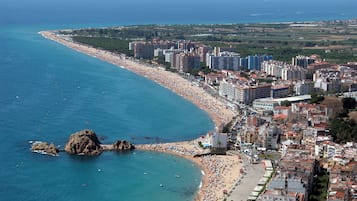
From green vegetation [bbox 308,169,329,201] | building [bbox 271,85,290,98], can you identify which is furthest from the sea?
building [bbox 271,85,290,98]

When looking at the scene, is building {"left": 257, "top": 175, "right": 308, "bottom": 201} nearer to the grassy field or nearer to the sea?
the sea

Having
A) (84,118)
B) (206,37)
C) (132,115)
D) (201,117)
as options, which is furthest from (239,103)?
(206,37)

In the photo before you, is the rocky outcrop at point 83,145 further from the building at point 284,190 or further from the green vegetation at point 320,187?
the green vegetation at point 320,187

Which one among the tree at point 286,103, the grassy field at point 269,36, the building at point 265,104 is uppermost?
the grassy field at point 269,36

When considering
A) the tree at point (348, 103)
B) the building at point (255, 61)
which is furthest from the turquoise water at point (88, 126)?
the building at point (255, 61)

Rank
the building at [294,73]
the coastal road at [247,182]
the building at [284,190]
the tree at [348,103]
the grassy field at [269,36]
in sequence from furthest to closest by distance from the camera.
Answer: the grassy field at [269,36], the building at [294,73], the tree at [348,103], the coastal road at [247,182], the building at [284,190]

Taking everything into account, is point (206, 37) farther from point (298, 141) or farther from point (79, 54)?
point (298, 141)
